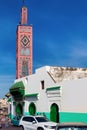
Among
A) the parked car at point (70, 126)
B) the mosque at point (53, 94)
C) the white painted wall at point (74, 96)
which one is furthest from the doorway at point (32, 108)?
the parked car at point (70, 126)

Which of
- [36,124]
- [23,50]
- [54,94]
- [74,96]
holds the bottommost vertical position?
[36,124]

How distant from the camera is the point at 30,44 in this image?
87.0 metres

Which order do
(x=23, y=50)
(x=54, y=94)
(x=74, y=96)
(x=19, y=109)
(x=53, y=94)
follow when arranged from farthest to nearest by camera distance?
(x=23, y=50)
(x=19, y=109)
(x=53, y=94)
(x=54, y=94)
(x=74, y=96)

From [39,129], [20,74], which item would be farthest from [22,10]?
[39,129]

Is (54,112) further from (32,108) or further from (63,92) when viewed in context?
(32,108)

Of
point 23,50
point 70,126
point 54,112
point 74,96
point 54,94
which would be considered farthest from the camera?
point 23,50

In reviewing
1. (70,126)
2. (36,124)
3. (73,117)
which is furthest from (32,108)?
(70,126)

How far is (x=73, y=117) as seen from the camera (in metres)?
33.2

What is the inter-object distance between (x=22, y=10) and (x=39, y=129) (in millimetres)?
68280

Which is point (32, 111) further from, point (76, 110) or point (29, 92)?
point (76, 110)

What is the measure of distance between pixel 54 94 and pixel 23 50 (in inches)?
1967

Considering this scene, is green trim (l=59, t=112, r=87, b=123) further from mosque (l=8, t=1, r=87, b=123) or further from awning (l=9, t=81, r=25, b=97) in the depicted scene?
awning (l=9, t=81, r=25, b=97)

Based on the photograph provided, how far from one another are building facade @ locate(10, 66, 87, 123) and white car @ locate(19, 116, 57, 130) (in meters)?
4.37

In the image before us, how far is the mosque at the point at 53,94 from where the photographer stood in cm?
3281
